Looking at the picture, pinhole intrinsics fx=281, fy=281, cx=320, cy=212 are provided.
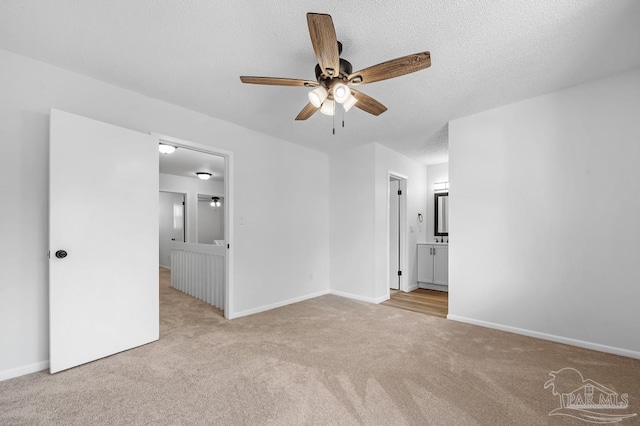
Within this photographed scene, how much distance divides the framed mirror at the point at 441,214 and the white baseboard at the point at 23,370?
5.70 m

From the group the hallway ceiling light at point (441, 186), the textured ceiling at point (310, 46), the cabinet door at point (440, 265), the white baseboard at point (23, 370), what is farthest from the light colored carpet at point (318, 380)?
the hallway ceiling light at point (441, 186)

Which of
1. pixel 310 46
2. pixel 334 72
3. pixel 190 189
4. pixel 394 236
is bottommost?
pixel 394 236

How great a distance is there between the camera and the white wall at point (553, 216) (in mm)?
2426

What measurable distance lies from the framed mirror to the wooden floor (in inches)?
47.7

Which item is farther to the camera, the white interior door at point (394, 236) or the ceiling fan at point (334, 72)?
the white interior door at point (394, 236)

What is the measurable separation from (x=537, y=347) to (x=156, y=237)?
376 cm

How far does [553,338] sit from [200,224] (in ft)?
27.5

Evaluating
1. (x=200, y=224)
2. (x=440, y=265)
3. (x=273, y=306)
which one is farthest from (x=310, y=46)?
(x=200, y=224)

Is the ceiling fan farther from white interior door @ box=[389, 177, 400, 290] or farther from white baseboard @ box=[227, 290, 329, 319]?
white interior door @ box=[389, 177, 400, 290]

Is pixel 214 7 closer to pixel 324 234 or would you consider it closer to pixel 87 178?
pixel 87 178

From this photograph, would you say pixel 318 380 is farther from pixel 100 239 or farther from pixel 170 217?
pixel 170 217

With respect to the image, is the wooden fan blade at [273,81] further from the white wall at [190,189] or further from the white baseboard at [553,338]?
the white wall at [190,189]

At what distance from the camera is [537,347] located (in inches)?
102

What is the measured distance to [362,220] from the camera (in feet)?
14.3
